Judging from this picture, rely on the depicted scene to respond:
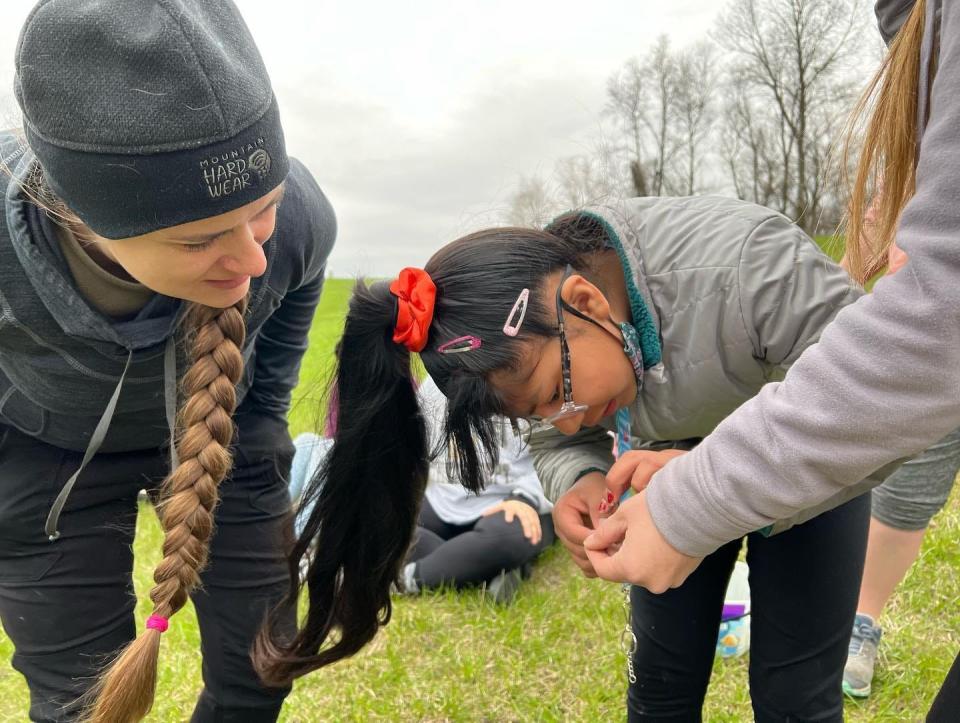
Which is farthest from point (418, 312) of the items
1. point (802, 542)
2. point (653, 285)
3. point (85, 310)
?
point (802, 542)

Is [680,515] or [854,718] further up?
[680,515]

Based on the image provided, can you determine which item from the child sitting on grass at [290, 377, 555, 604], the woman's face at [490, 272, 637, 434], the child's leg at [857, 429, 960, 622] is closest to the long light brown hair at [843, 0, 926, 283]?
the woman's face at [490, 272, 637, 434]

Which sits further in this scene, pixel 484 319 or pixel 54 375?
pixel 54 375

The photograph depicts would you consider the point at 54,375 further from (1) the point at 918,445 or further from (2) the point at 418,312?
(1) the point at 918,445

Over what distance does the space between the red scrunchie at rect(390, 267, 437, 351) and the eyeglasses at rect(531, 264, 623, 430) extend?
229mm

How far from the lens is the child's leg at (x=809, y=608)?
144cm

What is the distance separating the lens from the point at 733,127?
39.7ft

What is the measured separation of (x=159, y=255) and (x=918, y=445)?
3.58 feet

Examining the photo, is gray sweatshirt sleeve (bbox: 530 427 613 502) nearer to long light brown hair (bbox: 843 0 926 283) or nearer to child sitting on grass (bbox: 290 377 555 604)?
long light brown hair (bbox: 843 0 926 283)

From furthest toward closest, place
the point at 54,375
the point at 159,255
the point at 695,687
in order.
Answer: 1. the point at 695,687
2. the point at 54,375
3. the point at 159,255

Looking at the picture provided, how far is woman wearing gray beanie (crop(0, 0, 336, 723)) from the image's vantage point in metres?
1.14

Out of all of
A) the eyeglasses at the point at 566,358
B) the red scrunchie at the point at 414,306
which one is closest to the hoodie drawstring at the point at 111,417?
the red scrunchie at the point at 414,306

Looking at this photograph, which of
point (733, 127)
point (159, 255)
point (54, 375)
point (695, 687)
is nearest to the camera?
point (159, 255)

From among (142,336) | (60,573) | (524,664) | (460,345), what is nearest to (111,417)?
(142,336)
